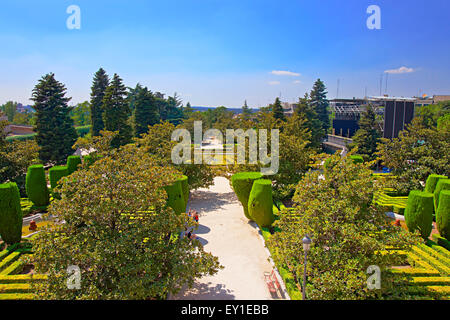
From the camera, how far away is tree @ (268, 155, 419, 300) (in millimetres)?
7633

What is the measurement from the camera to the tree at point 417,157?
717 inches

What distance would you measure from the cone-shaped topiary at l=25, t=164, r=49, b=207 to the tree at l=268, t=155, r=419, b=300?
14.0 m

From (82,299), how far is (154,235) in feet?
7.41

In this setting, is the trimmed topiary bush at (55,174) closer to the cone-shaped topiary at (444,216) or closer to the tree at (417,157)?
the tree at (417,157)

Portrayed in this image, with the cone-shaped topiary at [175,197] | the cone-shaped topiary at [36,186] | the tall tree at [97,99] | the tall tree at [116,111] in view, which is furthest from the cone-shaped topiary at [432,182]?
the tall tree at [97,99]

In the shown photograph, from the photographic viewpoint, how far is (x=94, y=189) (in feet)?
26.2

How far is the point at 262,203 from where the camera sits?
13.6 meters

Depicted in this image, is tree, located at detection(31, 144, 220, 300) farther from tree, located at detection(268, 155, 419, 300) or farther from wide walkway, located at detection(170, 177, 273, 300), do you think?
tree, located at detection(268, 155, 419, 300)

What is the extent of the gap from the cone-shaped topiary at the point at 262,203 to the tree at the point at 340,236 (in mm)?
3687

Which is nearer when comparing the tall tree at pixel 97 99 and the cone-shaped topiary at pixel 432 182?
the cone-shaped topiary at pixel 432 182

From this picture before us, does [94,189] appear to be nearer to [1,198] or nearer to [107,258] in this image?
[107,258]

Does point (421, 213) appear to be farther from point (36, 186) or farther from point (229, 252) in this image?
point (36, 186)

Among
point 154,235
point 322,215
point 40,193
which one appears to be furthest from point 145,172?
point 40,193
